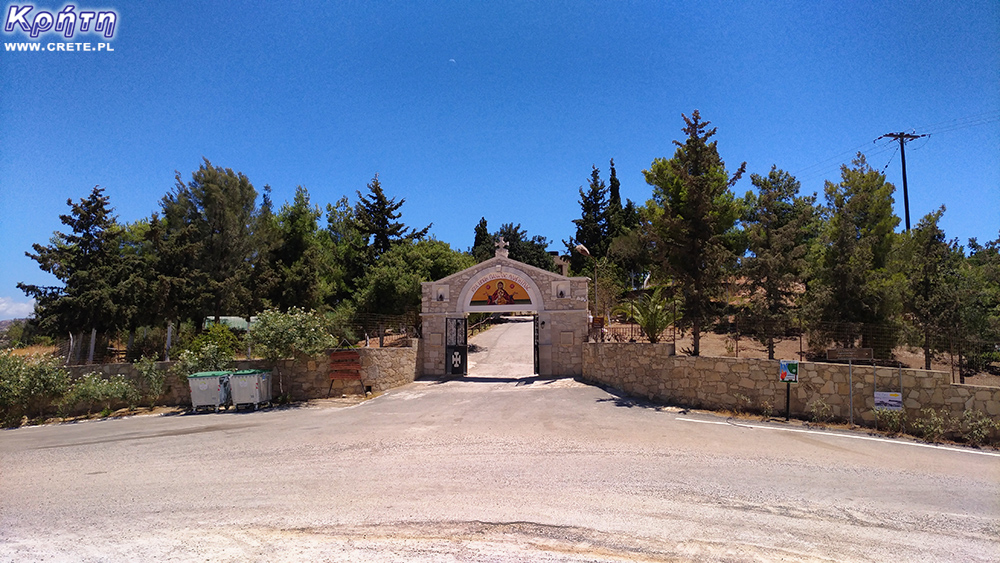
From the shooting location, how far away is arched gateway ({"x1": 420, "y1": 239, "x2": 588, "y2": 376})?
71.5ft

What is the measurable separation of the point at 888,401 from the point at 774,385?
2.51m

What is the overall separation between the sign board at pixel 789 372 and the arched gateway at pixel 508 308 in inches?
342

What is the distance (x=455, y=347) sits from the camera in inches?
907

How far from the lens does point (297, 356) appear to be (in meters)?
19.1

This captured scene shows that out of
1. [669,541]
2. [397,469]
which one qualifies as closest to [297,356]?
→ [397,469]

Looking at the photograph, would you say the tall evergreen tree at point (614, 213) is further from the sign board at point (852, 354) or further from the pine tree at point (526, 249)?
the sign board at point (852, 354)

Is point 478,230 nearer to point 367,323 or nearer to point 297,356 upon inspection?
point 367,323

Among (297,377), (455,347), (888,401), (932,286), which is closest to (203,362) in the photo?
(297,377)

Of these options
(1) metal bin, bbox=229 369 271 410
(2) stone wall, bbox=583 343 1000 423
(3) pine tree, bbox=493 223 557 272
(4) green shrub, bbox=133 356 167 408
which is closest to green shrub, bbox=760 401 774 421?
(2) stone wall, bbox=583 343 1000 423

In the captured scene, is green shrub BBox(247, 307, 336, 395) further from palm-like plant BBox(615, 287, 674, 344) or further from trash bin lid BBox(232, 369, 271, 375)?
palm-like plant BBox(615, 287, 674, 344)

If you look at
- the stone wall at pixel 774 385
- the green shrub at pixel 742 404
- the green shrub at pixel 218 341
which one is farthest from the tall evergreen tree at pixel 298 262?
the green shrub at pixel 742 404

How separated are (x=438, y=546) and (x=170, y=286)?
79.0 ft

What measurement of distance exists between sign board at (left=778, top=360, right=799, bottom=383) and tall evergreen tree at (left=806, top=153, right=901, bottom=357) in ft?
11.7

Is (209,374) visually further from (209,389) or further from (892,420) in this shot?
(892,420)
